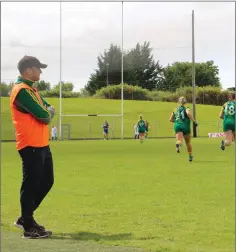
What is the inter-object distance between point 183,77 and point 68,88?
16.6m

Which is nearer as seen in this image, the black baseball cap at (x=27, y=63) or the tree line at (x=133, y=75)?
the black baseball cap at (x=27, y=63)

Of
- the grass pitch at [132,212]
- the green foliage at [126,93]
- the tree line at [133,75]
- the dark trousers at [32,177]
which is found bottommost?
the grass pitch at [132,212]

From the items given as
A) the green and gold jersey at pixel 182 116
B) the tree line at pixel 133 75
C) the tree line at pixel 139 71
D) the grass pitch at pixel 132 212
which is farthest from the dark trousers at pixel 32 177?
the tree line at pixel 139 71

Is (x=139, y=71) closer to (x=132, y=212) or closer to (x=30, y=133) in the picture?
(x=132, y=212)

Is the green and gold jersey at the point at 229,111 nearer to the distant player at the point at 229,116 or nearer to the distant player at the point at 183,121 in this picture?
the distant player at the point at 229,116

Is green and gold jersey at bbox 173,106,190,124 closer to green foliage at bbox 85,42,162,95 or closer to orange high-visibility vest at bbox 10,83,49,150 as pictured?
orange high-visibility vest at bbox 10,83,49,150

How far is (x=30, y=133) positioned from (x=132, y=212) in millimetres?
2373

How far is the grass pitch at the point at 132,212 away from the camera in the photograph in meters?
5.86

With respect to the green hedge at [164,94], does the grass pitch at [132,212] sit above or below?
below

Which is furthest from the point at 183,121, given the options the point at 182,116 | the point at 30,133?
the point at 30,133

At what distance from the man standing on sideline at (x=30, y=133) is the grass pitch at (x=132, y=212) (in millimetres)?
373

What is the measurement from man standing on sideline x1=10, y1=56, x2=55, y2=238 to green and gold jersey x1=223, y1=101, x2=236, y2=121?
43.5 ft

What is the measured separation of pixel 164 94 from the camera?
236 feet

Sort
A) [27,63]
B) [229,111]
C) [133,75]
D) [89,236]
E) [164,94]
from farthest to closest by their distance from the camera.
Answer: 1. [164,94]
2. [133,75]
3. [229,111]
4. [27,63]
5. [89,236]
